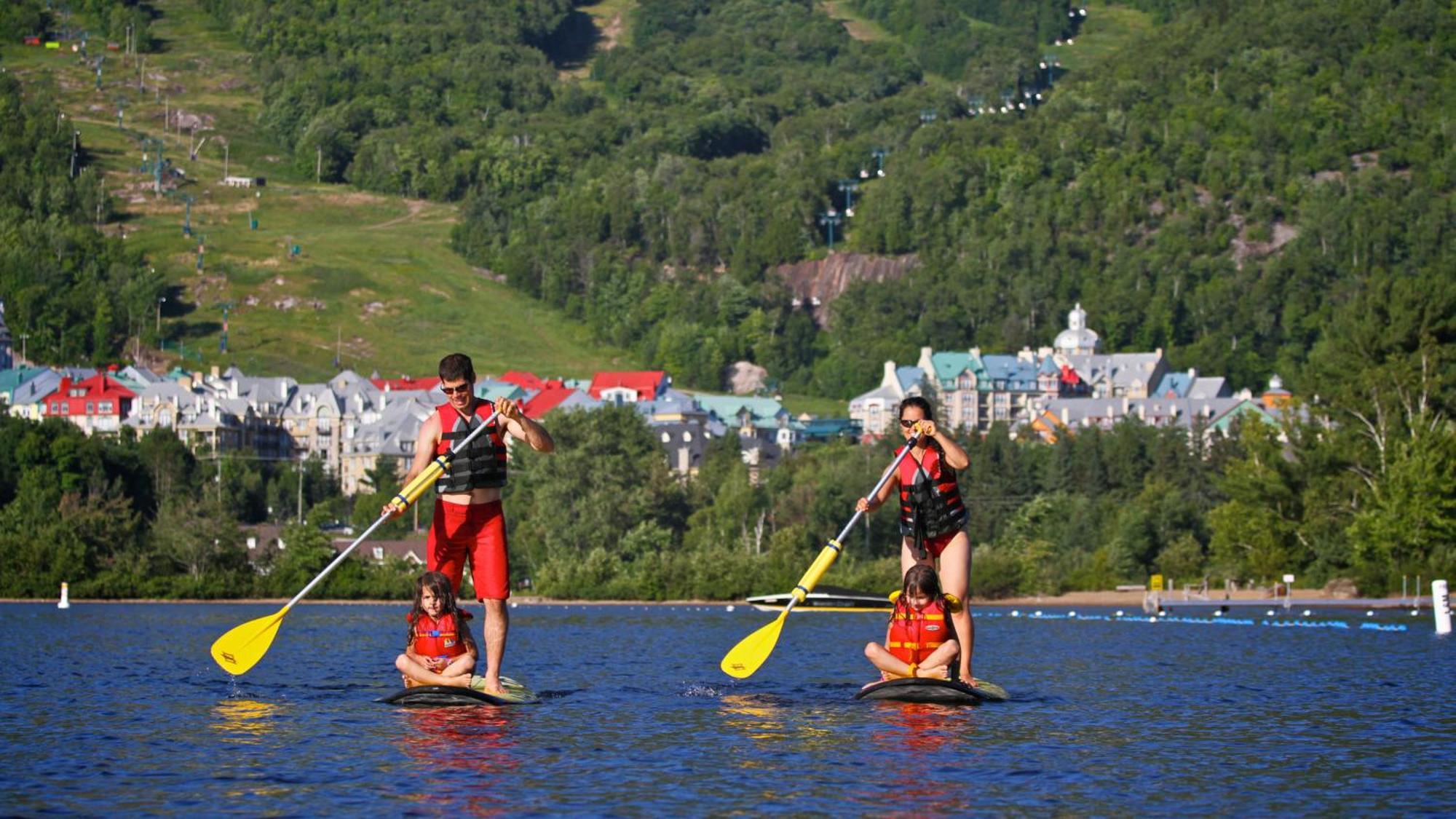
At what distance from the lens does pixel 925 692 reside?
2358cm

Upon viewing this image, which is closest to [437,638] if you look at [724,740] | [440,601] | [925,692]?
[440,601]

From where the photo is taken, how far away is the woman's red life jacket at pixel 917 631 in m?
23.4

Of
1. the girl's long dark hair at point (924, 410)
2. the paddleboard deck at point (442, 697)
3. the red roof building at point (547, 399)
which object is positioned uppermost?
the red roof building at point (547, 399)

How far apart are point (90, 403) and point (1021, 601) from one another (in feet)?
382

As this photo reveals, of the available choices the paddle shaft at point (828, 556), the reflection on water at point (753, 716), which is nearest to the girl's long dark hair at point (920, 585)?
the paddle shaft at point (828, 556)

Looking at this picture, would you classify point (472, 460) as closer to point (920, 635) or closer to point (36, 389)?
point (920, 635)

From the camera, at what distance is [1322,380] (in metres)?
80.8

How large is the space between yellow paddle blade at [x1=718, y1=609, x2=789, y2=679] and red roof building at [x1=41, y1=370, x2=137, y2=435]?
526ft

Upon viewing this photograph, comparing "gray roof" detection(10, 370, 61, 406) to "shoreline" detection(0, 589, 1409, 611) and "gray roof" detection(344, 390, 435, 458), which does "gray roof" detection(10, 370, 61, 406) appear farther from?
"shoreline" detection(0, 589, 1409, 611)

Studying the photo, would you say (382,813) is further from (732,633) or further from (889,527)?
(889,527)

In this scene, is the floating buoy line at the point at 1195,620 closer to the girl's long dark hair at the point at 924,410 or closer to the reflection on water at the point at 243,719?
the girl's long dark hair at the point at 924,410

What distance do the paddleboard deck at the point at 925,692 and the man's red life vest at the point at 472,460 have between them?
4.77 m

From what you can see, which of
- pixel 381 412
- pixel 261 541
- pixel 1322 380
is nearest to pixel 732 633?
pixel 1322 380

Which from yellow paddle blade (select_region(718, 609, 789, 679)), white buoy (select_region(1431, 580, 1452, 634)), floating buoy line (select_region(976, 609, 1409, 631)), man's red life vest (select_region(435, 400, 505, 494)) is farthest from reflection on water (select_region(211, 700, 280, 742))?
floating buoy line (select_region(976, 609, 1409, 631))
